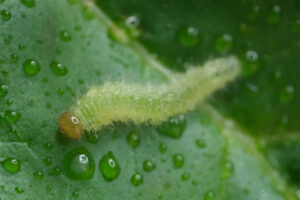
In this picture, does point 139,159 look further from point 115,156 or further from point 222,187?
point 222,187

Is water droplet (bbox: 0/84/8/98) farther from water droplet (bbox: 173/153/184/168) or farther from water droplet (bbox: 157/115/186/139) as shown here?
water droplet (bbox: 173/153/184/168)

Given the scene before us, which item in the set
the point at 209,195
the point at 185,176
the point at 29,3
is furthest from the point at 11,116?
the point at 209,195

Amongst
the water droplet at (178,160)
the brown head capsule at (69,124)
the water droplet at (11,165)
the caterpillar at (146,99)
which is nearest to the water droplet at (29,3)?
the caterpillar at (146,99)

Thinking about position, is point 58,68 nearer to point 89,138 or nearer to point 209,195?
point 89,138

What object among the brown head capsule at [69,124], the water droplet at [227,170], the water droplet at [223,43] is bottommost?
the water droplet at [227,170]

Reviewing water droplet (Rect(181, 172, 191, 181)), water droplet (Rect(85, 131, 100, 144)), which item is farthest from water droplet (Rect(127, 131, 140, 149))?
water droplet (Rect(181, 172, 191, 181))

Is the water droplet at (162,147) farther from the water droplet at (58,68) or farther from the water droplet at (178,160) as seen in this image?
the water droplet at (58,68)
